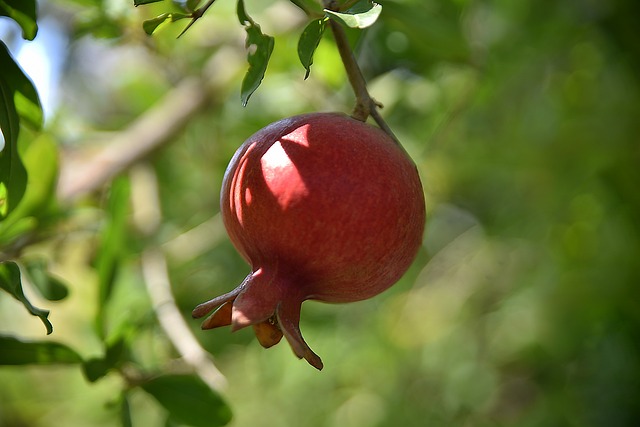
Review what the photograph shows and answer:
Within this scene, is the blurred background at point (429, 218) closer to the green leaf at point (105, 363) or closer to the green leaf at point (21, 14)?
the green leaf at point (105, 363)

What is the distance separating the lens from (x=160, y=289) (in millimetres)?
1298

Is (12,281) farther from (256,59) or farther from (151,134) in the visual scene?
(151,134)

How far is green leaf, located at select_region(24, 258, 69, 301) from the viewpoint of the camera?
89 cm

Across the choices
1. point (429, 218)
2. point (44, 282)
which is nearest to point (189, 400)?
point (44, 282)

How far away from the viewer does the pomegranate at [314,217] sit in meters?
0.59

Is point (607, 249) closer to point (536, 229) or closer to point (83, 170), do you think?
point (536, 229)

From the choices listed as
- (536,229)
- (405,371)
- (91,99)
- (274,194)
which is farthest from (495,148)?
(91,99)

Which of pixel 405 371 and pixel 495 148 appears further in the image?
pixel 405 371

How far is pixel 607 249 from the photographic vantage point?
1.48m

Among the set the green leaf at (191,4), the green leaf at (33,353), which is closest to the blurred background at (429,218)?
the green leaf at (33,353)

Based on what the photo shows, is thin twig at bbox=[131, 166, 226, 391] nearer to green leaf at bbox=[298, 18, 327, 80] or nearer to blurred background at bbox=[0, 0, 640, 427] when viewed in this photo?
blurred background at bbox=[0, 0, 640, 427]

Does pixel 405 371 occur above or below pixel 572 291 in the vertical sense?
below

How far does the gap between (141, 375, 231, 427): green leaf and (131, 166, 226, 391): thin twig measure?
47 mm

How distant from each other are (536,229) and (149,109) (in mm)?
1021
